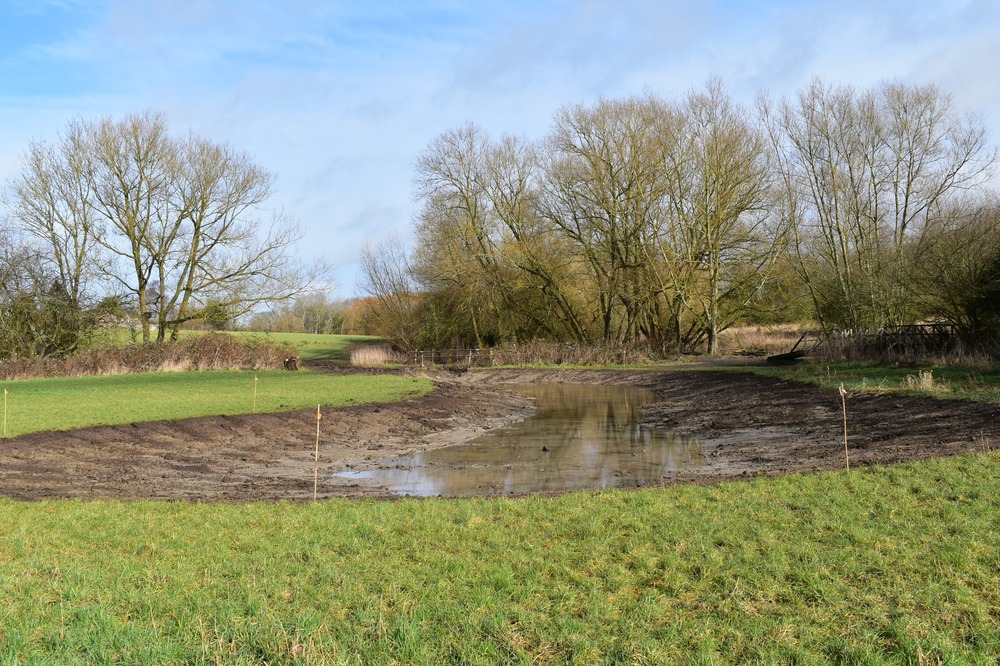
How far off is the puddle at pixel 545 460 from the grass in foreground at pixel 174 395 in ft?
20.6

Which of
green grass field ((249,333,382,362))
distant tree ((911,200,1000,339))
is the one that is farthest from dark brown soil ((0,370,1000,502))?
green grass field ((249,333,382,362))

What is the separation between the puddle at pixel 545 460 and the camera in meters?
12.4

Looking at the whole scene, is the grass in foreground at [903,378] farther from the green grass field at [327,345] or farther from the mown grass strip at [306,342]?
the green grass field at [327,345]

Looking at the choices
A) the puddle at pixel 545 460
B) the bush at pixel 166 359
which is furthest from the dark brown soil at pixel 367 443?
the bush at pixel 166 359

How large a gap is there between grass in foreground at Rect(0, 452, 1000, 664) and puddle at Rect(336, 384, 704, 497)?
3.43 meters

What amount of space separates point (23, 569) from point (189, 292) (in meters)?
40.1

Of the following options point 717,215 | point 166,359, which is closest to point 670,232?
point 717,215

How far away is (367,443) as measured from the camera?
17.4 meters

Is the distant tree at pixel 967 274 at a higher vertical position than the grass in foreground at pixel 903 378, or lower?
higher

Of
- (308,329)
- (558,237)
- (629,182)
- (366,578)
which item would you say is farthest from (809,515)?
(308,329)

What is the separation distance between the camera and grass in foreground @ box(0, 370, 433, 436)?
1792 centimetres

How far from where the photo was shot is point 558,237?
48000 mm

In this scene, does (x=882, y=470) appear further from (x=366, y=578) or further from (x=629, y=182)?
(x=629, y=182)

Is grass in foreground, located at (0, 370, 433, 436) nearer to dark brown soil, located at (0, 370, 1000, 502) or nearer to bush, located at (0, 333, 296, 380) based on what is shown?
dark brown soil, located at (0, 370, 1000, 502)
